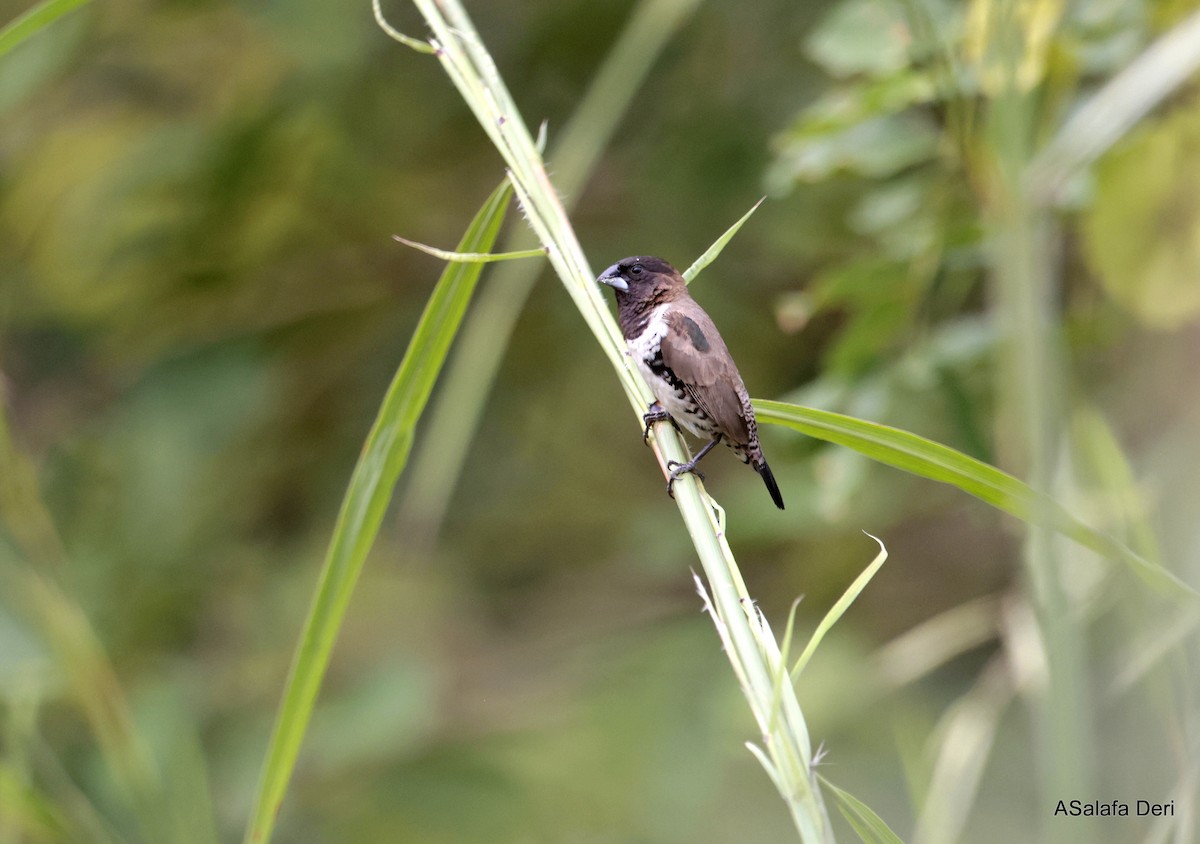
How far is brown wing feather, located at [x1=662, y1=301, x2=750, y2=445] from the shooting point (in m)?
1.71

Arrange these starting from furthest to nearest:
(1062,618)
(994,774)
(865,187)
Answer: (865,187) < (994,774) < (1062,618)

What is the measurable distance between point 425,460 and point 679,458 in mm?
1858

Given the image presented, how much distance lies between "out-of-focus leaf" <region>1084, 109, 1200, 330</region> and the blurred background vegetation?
0.23 m

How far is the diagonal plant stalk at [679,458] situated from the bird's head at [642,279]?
31.3 inches

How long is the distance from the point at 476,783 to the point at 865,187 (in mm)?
1904

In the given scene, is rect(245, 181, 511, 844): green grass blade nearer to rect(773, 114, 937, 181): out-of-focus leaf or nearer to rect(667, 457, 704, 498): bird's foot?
rect(667, 457, 704, 498): bird's foot

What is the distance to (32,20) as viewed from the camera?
1.05 meters

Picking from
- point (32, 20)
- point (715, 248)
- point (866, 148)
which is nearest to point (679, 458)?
point (715, 248)

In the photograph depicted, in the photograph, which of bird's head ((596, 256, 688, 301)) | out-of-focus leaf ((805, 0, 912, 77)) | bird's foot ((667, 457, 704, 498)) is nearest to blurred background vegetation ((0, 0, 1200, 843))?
out-of-focus leaf ((805, 0, 912, 77))

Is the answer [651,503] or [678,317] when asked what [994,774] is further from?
[678,317]

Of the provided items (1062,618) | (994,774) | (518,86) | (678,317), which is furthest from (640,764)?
(1062,618)

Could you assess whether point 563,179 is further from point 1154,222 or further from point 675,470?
point 1154,222

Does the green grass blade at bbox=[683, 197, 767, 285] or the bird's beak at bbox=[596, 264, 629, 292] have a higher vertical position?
the bird's beak at bbox=[596, 264, 629, 292]

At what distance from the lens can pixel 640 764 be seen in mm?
2766
